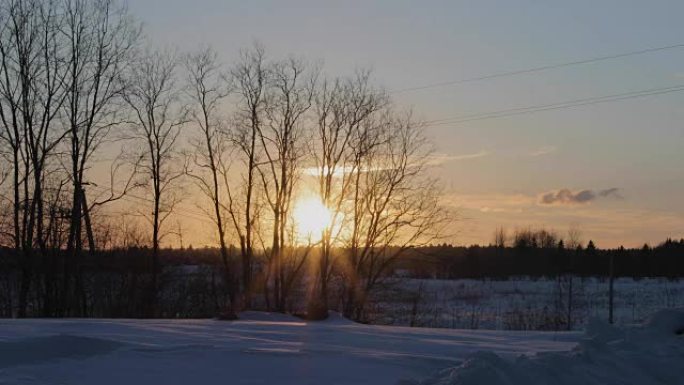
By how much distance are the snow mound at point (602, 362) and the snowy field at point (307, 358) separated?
0.01 meters

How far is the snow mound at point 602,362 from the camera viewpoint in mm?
6555

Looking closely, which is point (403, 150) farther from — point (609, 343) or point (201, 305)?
point (609, 343)

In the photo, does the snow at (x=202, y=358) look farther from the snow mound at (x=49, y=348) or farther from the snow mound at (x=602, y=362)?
the snow mound at (x=602, y=362)

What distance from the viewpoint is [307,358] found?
6.85 meters

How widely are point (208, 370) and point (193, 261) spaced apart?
38.3 meters

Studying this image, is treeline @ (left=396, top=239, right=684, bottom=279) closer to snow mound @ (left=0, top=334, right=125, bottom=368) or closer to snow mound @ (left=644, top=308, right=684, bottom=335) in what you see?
snow mound @ (left=644, top=308, right=684, bottom=335)

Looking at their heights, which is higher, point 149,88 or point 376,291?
point 149,88

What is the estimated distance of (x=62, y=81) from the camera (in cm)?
3136

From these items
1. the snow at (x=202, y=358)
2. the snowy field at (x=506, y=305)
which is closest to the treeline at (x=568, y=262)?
the snowy field at (x=506, y=305)

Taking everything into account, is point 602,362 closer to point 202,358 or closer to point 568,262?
point 202,358

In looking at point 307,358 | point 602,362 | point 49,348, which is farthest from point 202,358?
point 602,362

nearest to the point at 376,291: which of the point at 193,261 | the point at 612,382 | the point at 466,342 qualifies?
the point at 193,261

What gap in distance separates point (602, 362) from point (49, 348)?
231 inches

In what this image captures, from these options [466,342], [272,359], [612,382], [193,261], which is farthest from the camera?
[193,261]
